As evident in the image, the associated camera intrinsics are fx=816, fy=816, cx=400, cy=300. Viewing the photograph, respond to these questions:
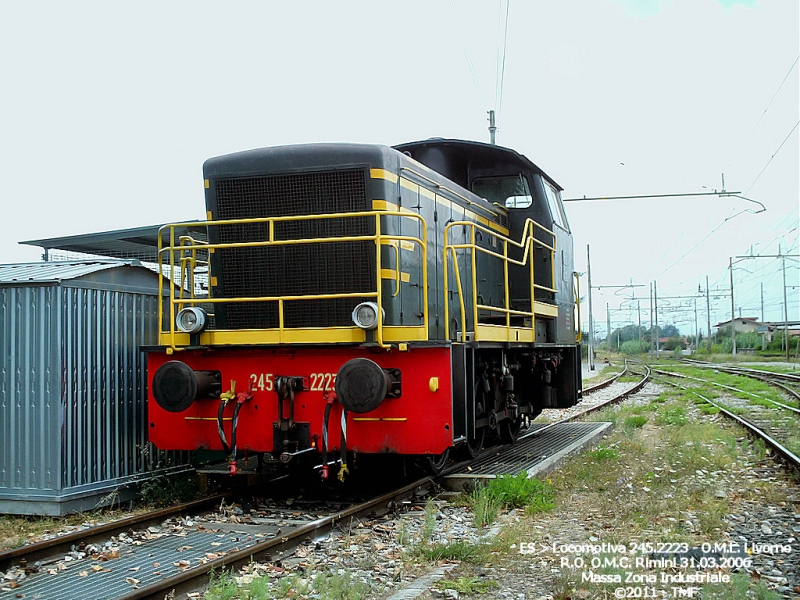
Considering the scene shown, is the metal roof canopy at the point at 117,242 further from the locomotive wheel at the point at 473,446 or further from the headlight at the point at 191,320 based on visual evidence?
the locomotive wheel at the point at 473,446

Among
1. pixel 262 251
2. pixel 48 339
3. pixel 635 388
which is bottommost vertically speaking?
pixel 635 388

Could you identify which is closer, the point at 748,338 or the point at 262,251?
the point at 262,251

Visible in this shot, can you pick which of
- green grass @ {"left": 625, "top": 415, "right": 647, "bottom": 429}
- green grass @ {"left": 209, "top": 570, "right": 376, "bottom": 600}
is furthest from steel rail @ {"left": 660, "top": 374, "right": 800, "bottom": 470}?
green grass @ {"left": 209, "top": 570, "right": 376, "bottom": 600}

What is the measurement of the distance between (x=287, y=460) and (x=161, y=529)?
1.05 metres

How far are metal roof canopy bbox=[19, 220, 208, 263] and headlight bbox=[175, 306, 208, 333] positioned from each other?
2.82 m

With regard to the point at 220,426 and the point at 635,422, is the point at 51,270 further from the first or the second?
the point at 635,422

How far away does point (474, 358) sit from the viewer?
24.0 feet

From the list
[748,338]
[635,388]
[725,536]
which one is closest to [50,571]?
[725,536]

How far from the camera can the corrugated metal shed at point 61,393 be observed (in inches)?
249

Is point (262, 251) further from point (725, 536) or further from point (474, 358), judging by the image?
point (725, 536)

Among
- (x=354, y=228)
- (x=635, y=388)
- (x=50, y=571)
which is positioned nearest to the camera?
(x=50, y=571)

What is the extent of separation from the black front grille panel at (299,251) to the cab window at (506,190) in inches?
128

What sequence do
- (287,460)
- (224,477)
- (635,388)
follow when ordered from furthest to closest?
(635,388), (224,477), (287,460)

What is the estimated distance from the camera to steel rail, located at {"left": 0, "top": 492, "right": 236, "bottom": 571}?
496 cm
